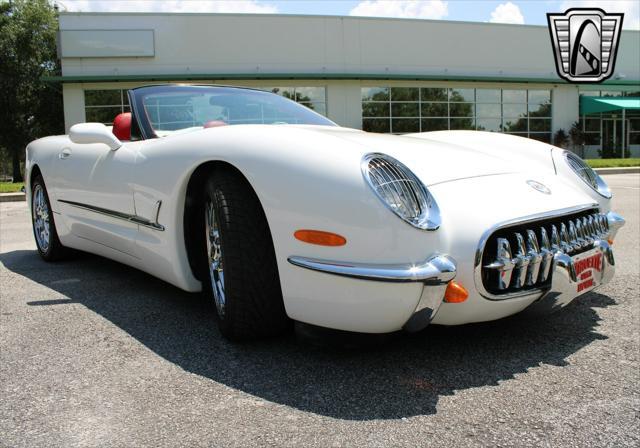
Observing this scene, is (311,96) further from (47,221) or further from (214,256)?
(214,256)

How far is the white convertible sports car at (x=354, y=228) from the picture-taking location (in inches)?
78.3

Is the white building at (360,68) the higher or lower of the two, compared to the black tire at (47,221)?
higher

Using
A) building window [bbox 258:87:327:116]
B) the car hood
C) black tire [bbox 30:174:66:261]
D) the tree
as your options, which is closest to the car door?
black tire [bbox 30:174:66:261]

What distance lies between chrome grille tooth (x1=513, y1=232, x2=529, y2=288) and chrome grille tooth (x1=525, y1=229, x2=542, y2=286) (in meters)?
0.02

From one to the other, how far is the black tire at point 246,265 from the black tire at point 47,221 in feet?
7.67

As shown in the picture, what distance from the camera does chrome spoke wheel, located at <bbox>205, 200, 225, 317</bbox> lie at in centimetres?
250

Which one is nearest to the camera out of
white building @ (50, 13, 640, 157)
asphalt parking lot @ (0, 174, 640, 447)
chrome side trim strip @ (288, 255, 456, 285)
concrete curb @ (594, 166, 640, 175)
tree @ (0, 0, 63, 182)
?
→ asphalt parking lot @ (0, 174, 640, 447)

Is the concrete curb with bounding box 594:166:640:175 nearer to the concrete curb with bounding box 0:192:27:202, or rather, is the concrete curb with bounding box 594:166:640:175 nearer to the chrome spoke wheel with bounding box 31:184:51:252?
the concrete curb with bounding box 0:192:27:202

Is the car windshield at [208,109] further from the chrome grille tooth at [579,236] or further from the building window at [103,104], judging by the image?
the building window at [103,104]

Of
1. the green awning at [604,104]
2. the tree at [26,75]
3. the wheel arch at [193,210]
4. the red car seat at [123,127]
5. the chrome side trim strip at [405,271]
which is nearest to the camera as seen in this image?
the chrome side trim strip at [405,271]

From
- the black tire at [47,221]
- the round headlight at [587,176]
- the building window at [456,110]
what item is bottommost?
the black tire at [47,221]

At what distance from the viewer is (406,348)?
2402mm

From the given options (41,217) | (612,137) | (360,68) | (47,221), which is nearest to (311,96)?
(360,68)

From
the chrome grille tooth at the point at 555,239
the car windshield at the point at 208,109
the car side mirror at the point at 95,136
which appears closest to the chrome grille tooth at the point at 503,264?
the chrome grille tooth at the point at 555,239
